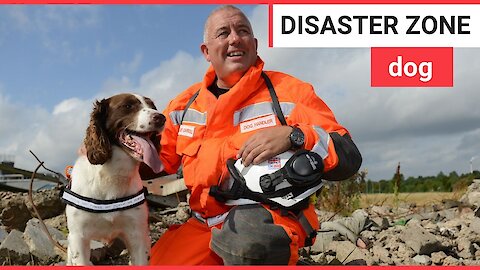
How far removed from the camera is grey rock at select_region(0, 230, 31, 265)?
5867 mm

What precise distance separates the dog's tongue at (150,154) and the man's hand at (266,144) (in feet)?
2.16

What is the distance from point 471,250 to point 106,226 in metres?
4.39

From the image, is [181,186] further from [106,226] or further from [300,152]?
[300,152]

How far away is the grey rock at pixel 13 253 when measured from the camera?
5867 millimetres

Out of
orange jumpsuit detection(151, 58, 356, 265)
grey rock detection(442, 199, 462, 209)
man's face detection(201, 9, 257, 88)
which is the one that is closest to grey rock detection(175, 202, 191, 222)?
orange jumpsuit detection(151, 58, 356, 265)

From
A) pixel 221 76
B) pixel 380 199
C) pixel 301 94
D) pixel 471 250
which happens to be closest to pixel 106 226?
pixel 221 76

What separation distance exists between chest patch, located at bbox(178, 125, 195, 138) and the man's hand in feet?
1.95

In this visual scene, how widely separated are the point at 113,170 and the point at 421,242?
3678 mm

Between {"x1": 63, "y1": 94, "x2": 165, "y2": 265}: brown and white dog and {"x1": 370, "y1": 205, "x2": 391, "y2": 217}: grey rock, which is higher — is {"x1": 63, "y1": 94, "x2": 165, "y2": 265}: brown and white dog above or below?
above

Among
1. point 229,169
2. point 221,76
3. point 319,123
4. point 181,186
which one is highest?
point 221,76

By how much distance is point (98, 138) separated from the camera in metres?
4.21

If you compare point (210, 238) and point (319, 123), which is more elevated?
point (319, 123)

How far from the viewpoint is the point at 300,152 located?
386 centimetres

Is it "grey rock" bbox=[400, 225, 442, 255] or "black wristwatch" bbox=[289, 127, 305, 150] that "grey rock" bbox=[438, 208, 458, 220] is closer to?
"grey rock" bbox=[400, 225, 442, 255]
